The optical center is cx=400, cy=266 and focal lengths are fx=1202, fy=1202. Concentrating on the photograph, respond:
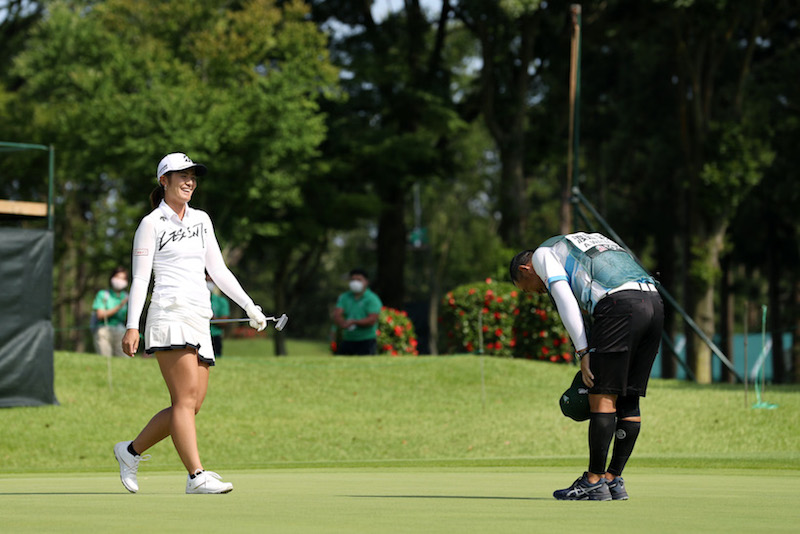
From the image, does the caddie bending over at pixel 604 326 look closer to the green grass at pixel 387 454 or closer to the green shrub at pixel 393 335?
the green grass at pixel 387 454

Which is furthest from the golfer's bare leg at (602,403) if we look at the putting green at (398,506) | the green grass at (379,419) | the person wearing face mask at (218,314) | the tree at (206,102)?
the tree at (206,102)

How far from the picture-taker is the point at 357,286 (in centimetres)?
1977

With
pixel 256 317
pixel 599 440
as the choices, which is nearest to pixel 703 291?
pixel 599 440

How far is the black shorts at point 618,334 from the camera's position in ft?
22.1

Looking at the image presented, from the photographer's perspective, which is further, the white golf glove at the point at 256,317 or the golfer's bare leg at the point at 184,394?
the white golf glove at the point at 256,317

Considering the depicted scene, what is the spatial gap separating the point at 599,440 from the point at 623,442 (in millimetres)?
320

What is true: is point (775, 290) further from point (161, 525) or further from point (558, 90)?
point (161, 525)

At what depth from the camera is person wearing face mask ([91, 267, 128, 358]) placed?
19.8m

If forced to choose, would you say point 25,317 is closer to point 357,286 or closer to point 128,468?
point 357,286

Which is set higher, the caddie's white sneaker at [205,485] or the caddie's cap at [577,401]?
the caddie's cap at [577,401]

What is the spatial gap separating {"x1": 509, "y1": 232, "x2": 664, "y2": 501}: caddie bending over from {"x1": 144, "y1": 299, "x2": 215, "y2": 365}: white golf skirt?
1.92 metres

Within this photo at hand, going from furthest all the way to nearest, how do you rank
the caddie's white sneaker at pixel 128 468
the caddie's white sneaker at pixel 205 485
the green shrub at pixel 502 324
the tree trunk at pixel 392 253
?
the tree trunk at pixel 392 253 < the green shrub at pixel 502 324 < the caddie's white sneaker at pixel 128 468 < the caddie's white sneaker at pixel 205 485

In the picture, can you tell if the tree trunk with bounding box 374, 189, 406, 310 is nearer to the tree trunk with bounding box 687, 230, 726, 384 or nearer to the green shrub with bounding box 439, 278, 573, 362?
the tree trunk with bounding box 687, 230, 726, 384

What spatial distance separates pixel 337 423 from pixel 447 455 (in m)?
2.34
